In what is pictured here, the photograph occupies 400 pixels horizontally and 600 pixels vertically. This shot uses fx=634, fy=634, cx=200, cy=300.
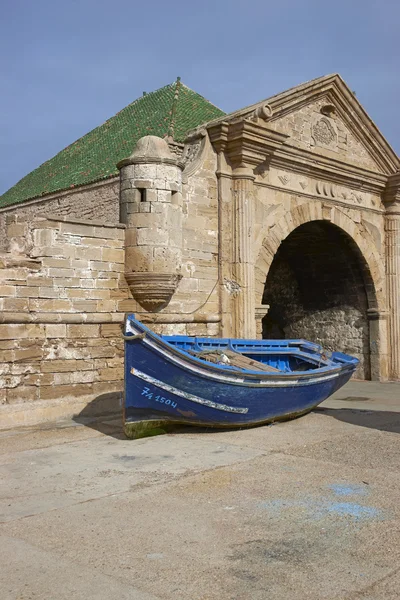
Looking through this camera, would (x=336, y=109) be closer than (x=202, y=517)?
No

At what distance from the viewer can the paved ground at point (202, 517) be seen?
11.1 feet

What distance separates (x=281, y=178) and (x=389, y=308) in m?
4.90

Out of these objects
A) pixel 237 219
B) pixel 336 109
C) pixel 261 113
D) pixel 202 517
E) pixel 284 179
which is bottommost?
pixel 202 517

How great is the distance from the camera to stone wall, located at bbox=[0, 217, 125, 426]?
8625 mm

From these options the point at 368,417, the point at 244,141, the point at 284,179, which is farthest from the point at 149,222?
the point at 368,417

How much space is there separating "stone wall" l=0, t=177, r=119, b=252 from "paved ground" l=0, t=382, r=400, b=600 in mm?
8414

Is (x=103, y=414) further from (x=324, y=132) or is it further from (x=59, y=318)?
(x=324, y=132)

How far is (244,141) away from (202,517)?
322 inches

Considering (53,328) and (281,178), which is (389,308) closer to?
(281,178)

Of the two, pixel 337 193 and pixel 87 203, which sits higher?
pixel 87 203

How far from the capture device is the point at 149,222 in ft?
32.2

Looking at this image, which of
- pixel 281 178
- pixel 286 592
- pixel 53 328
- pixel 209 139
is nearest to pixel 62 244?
pixel 53 328

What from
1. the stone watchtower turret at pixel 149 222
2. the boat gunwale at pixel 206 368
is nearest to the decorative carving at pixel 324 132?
the stone watchtower turret at pixel 149 222

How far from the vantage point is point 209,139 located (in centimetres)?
1155
